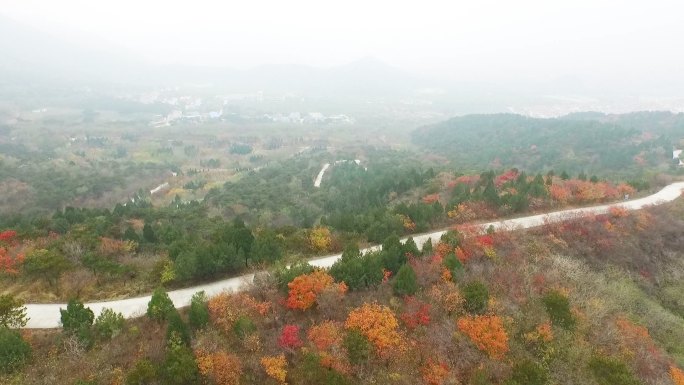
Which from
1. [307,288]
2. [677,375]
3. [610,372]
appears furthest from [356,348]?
Result: [677,375]

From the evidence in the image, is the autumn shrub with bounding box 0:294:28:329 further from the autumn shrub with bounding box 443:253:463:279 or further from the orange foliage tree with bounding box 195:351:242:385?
the autumn shrub with bounding box 443:253:463:279

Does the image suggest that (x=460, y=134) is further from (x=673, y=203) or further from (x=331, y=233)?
(x=331, y=233)

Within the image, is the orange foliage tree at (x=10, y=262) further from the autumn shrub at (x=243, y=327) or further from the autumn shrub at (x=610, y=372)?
the autumn shrub at (x=610, y=372)

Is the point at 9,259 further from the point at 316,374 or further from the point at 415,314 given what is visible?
the point at 415,314

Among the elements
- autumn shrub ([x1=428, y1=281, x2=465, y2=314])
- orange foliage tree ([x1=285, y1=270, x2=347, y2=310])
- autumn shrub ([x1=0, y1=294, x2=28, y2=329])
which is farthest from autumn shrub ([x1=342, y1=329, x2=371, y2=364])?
autumn shrub ([x1=0, y1=294, x2=28, y2=329])

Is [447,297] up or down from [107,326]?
down

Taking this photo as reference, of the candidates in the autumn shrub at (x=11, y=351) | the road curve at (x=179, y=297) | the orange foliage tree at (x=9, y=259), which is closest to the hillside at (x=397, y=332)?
the autumn shrub at (x=11, y=351)

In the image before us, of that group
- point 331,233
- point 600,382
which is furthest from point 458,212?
point 600,382
